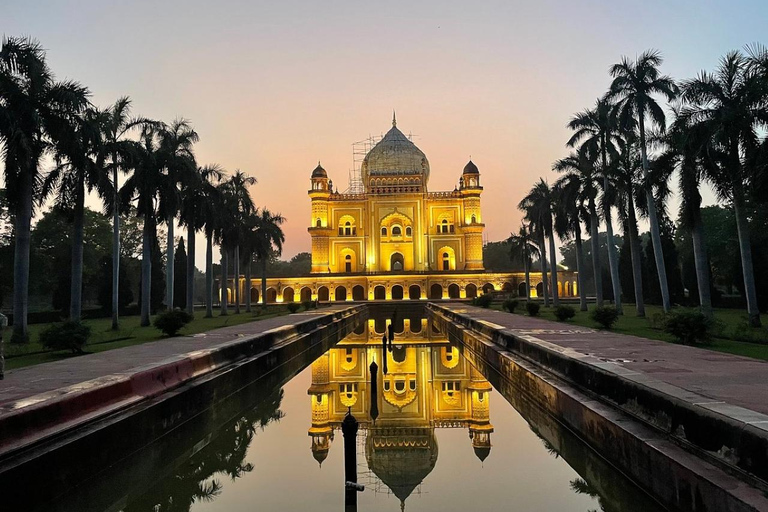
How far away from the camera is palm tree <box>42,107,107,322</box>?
1639 centimetres

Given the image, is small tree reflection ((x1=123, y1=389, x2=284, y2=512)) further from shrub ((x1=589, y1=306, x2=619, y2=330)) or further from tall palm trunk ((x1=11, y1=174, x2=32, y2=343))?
shrub ((x1=589, y1=306, x2=619, y2=330))

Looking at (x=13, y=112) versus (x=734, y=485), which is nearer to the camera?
(x=734, y=485)

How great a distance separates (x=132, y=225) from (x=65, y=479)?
161 ft

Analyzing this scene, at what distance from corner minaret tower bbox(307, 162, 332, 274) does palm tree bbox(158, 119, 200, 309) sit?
31.9 meters

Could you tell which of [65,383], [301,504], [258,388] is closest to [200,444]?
[65,383]

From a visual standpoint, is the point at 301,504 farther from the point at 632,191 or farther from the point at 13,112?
the point at 632,191

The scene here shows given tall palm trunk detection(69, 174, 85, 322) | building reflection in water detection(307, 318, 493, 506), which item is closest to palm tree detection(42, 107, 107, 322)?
tall palm trunk detection(69, 174, 85, 322)

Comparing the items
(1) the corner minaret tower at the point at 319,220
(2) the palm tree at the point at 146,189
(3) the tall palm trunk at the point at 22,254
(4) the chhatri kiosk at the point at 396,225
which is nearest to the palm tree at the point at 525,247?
(4) the chhatri kiosk at the point at 396,225

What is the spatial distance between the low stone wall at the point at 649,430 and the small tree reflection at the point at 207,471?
3839 millimetres

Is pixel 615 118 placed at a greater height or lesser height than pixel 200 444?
greater

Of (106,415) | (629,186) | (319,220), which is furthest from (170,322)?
(319,220)

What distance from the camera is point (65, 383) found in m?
7.12

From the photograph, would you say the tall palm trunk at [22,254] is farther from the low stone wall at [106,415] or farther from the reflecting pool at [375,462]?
the reflecting pool at [375,462]

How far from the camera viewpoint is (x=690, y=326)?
1102cm
